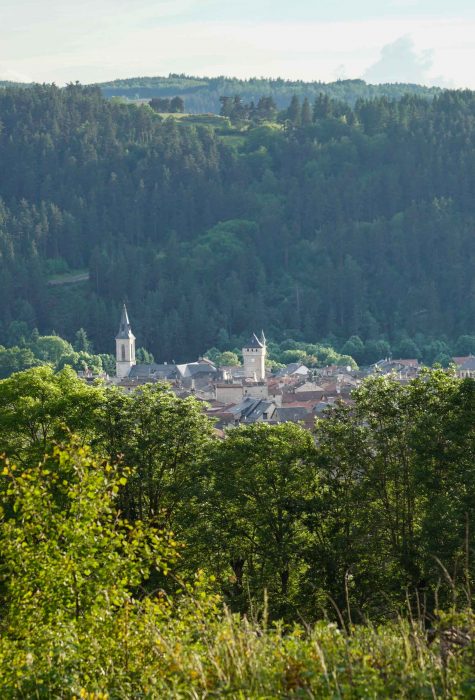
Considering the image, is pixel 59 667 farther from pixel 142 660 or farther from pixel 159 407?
pixel 159 407

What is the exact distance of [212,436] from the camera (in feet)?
124

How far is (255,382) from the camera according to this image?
12694cm

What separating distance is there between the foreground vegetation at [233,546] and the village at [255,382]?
164 feet

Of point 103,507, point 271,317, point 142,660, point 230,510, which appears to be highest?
point 103,507

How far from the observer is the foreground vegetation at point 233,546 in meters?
13.6

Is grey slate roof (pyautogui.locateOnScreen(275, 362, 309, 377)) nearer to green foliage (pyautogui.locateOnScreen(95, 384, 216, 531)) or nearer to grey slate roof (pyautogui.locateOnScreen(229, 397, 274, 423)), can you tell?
grey slate roof (pyautogui.locateOnScreen(229, 397, 274, 423))

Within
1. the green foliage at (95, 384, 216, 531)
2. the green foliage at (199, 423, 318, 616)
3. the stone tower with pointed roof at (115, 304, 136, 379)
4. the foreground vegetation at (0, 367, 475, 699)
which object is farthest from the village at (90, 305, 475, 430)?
the green foliage at (199, 423, 318, 616)

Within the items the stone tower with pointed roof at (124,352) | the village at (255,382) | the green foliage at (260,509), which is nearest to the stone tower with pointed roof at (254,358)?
the village at (255,382)

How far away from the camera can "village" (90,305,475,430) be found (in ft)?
326

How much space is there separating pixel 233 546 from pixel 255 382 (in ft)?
310

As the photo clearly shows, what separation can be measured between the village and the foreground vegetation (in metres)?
50.1

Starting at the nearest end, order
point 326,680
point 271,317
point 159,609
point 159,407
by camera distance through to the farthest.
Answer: point 326,680 < point 159,609 < point 159,407 < point 271,317

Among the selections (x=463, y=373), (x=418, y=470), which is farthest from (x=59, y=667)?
(x=463, y=373)

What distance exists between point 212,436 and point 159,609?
21.4 m
